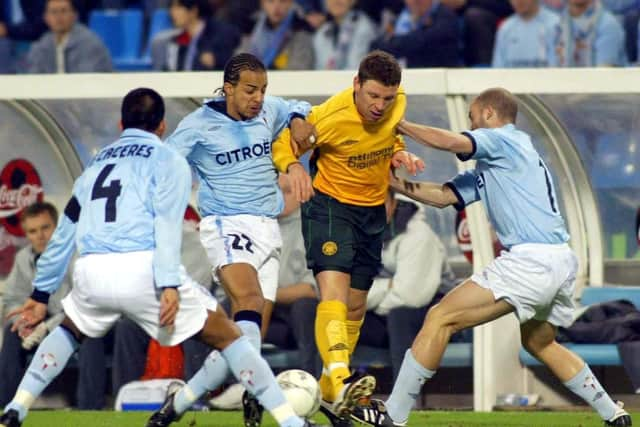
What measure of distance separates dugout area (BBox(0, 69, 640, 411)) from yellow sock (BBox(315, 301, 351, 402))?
298 cm

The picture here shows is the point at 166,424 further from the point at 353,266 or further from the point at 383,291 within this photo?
the point at 383,291

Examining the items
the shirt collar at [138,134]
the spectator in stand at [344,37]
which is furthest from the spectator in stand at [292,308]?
the shirt collar at [138,134]

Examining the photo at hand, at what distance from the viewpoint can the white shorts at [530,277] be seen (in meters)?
8.39

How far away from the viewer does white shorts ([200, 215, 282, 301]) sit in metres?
8.84

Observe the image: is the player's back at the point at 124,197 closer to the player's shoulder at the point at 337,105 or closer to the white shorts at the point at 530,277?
the player's shoulder at the point at 337,105

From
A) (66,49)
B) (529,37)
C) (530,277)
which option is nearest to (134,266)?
(530,277)

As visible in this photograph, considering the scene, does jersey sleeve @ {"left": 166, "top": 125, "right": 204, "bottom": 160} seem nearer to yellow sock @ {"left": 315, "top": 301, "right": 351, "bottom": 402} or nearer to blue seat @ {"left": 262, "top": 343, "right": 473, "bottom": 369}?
yellow sock @ {"left": 315, "top": 301, "right": 351, "bottom": 402}

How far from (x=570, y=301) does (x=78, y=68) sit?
704cm

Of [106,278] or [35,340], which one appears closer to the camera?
[106,278]

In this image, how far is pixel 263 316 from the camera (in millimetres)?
8969

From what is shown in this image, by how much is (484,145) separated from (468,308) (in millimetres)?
880

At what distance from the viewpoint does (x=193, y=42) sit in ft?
48.8

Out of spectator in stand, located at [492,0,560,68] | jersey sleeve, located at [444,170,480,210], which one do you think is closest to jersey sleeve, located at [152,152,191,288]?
jersey sleeve, located at [444,170,480,210]

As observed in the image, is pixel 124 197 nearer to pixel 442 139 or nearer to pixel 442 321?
pixel 442 139
